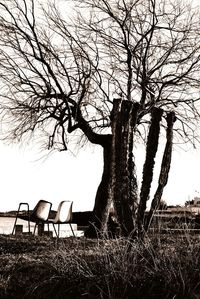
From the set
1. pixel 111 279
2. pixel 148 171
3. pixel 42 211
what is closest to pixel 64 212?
pixel 42 211

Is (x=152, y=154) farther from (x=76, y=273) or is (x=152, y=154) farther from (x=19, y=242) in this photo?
(x=19, y=242)

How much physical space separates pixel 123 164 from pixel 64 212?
153 inches

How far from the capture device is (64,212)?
1200 cm

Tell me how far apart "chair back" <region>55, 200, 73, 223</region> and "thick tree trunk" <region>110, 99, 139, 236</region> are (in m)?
A: 3.40

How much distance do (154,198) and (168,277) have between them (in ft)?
10.7

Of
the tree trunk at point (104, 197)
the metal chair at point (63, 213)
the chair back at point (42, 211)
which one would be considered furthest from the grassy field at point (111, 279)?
the tree trunk at point (104, 197)

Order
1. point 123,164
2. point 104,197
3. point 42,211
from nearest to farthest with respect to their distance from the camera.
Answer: point 123,164
point 42,211
point 104,197

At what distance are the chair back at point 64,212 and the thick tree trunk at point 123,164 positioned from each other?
340 cm

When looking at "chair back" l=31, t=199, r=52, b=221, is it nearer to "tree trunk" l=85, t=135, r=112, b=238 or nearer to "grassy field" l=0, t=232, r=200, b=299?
"tree trunk" l=85, t=135, r=112, b=238

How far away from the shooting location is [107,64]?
1453 cm

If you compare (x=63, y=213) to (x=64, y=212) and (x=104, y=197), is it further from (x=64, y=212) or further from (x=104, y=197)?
(x=104, y=197)

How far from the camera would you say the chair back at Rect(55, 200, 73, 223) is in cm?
1187

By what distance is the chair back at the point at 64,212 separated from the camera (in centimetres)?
1187

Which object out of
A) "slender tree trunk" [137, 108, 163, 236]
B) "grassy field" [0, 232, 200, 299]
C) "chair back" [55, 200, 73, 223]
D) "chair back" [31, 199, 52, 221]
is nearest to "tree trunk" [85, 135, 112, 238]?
"chair back" [31, 199, 52, 221]
